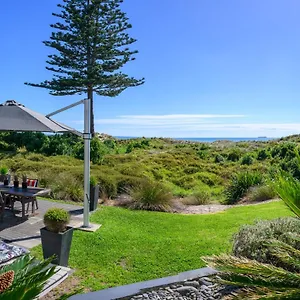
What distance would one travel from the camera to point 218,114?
32375 millimetres

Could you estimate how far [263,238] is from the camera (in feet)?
12.2

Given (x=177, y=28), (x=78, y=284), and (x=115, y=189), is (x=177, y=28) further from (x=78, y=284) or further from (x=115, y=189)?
(x=78, y=284)

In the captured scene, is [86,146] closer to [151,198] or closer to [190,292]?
[151,198]

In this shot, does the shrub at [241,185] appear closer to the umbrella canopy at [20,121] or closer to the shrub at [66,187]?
the shrub at [66,187]

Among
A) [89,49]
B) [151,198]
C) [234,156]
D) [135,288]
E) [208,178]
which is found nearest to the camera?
[135,288]

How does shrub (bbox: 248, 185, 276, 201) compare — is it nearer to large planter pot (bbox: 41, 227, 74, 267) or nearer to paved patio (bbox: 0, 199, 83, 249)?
paved patio (bbox: 0, 199, 83, 249)

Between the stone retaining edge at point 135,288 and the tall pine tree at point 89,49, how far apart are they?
17539 millimetres

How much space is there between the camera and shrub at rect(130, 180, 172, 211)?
799 centimetres

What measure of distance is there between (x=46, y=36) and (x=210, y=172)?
13.0 meters

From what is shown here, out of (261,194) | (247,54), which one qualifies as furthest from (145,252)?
(247,54)

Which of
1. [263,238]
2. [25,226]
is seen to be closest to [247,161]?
[25,226]

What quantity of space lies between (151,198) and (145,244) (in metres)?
2.97

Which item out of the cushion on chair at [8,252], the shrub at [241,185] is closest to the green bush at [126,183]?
the shrub at [241,185]

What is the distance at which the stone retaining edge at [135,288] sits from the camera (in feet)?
10.4
